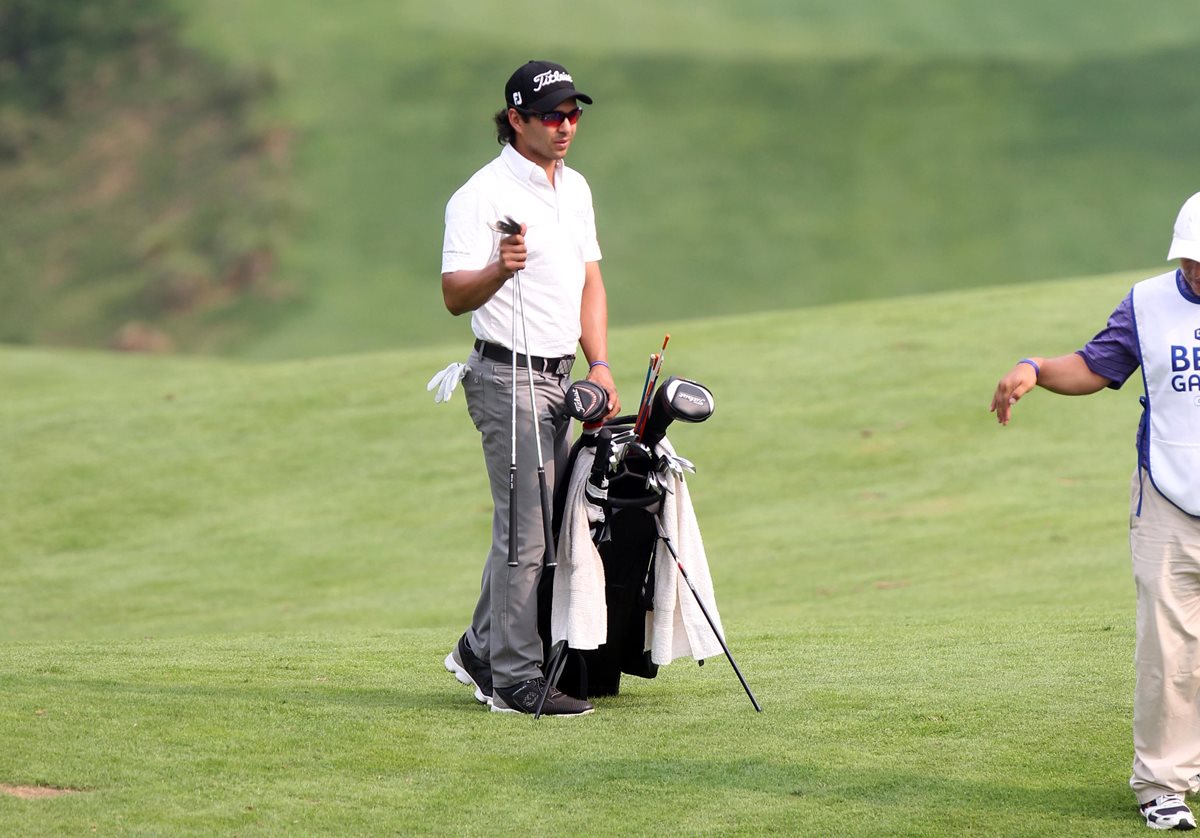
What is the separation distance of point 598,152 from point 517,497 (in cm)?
3228

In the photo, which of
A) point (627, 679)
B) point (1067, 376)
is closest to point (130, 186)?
point (627, 679)

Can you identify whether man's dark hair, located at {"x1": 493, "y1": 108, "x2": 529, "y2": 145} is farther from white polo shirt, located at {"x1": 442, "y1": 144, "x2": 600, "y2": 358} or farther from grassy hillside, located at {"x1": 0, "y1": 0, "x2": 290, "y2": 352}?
grassy hillside, located at {"x1": 0, "y1": 0, "x2": 290, "y2": 352}

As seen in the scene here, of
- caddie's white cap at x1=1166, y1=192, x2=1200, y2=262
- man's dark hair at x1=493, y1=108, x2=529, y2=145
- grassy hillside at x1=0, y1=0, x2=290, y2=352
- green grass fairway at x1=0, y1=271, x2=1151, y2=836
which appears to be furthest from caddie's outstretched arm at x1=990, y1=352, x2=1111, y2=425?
grassy hillside at x1=0, y1=0, x2=290, y2=352

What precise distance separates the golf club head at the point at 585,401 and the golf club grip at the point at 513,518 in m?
0.28


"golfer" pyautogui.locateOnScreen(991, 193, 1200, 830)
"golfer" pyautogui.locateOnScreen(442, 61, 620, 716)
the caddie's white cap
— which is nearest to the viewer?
the caddie's white cap

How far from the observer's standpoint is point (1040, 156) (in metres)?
36.9

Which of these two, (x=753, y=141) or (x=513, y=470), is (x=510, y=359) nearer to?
(x=513, y=470)

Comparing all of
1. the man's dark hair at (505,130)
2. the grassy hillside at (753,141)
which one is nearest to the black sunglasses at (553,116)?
the man's dark hair at (505,130)

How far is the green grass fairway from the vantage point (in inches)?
190

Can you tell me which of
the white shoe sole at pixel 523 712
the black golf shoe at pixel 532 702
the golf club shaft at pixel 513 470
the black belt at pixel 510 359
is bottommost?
the white shoe sole at pixel 523 712

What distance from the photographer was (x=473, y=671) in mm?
6070

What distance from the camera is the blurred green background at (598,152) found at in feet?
113

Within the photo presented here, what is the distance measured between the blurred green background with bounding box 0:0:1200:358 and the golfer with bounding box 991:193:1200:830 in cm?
2695

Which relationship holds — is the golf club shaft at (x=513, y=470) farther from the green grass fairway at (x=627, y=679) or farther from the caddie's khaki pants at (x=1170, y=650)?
the caddie's khaki pants at (x=1170, y=650)
